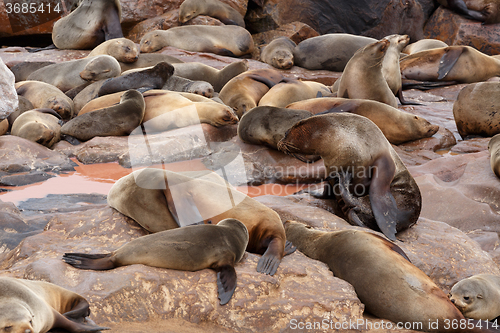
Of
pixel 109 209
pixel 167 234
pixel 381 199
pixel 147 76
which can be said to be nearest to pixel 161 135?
pixel 147 76

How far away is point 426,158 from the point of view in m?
6.12

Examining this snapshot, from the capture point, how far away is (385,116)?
6215 millimetres

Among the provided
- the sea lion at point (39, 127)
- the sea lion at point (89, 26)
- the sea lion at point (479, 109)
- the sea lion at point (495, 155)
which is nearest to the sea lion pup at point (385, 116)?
the sea lion at point (479, 109)

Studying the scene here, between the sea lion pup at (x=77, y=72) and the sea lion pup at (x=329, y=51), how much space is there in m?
4.43

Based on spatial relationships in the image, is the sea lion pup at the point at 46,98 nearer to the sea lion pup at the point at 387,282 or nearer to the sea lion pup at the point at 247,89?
the sea lion pup at the point at 247,89

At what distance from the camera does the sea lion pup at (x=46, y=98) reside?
7.47 m

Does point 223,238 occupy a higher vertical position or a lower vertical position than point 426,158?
higher

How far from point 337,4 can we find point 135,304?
13709 mm

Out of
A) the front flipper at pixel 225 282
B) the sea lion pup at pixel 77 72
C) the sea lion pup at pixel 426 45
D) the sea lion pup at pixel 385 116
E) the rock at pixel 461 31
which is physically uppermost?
the front flipper at pixel 225 282

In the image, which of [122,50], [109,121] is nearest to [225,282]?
[109,121]

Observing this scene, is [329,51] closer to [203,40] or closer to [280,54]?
[280,54]

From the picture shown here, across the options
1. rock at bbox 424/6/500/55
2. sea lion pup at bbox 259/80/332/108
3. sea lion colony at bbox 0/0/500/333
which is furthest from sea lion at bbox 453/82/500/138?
rock at bbox 424/6/500/55

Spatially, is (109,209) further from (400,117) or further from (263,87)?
(263,87)

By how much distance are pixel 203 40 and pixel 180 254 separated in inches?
380
